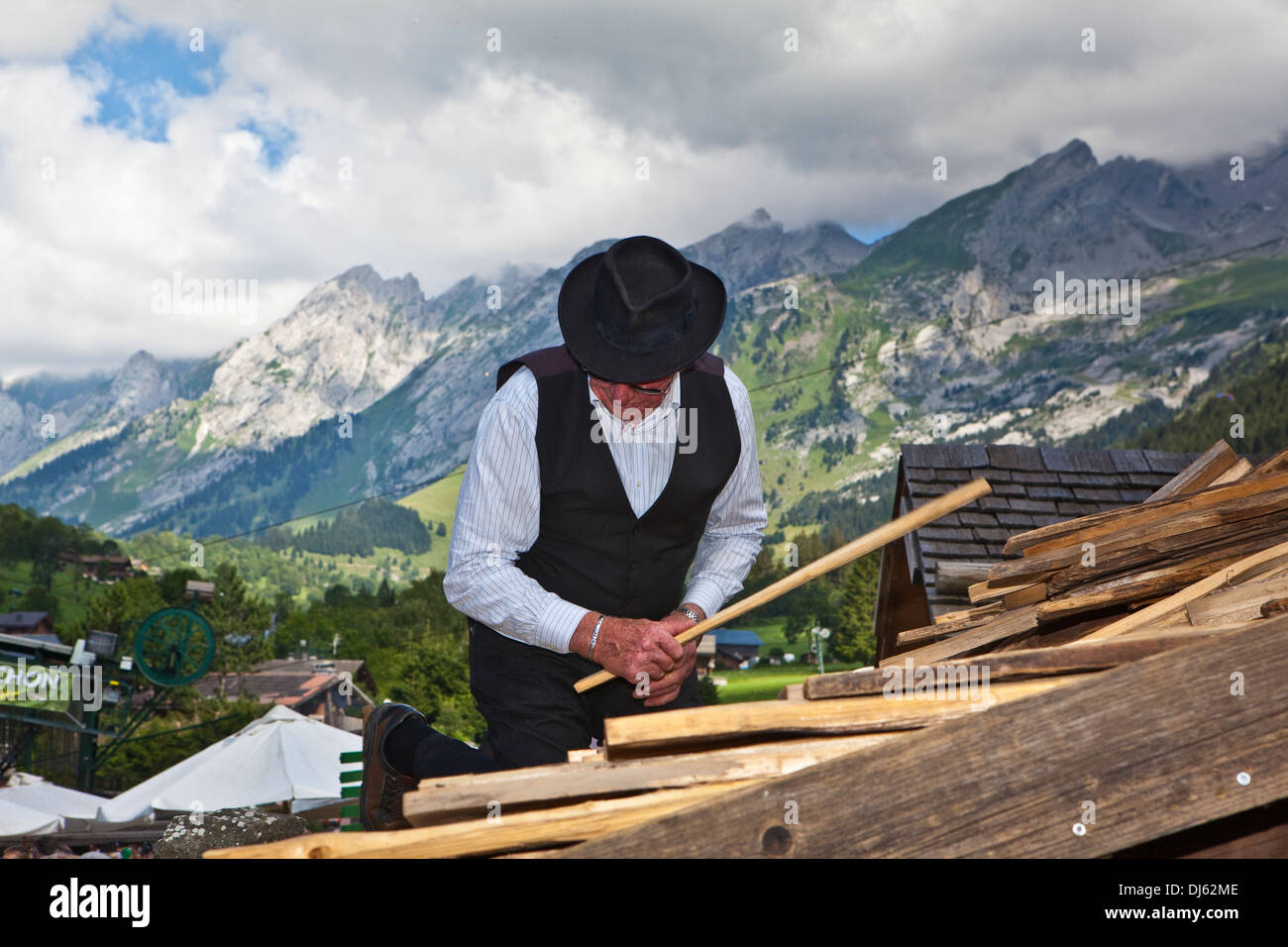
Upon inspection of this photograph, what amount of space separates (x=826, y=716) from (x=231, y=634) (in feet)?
241

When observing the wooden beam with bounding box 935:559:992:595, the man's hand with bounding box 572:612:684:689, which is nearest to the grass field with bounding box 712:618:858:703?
the wooden beam with bounding box 935:559:992:595

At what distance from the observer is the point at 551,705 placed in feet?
10.7

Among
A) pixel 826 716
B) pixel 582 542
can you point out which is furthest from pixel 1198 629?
pixel 582 542

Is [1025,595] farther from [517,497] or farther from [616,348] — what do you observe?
[517,497]

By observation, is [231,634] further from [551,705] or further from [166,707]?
[551,705]

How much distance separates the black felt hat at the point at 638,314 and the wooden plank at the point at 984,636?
1.16m

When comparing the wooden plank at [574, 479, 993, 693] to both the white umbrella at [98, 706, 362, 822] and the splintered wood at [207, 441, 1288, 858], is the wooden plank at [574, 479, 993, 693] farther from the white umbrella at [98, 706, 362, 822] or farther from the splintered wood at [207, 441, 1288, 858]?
the white umbrella at [98, 706, 362, 822]

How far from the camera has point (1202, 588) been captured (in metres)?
2.68

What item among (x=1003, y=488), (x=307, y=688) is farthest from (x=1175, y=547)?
(x=307, y=688)

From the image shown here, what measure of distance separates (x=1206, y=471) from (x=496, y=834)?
356 cm

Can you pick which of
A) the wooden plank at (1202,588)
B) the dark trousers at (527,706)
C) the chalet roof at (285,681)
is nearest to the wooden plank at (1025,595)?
the wooden plank at (1202,588)

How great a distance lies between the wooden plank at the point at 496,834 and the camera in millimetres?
1613

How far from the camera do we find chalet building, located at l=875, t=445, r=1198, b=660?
965cm

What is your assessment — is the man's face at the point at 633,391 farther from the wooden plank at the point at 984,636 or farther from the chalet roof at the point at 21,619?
the chalet roof at the point at 21,619
